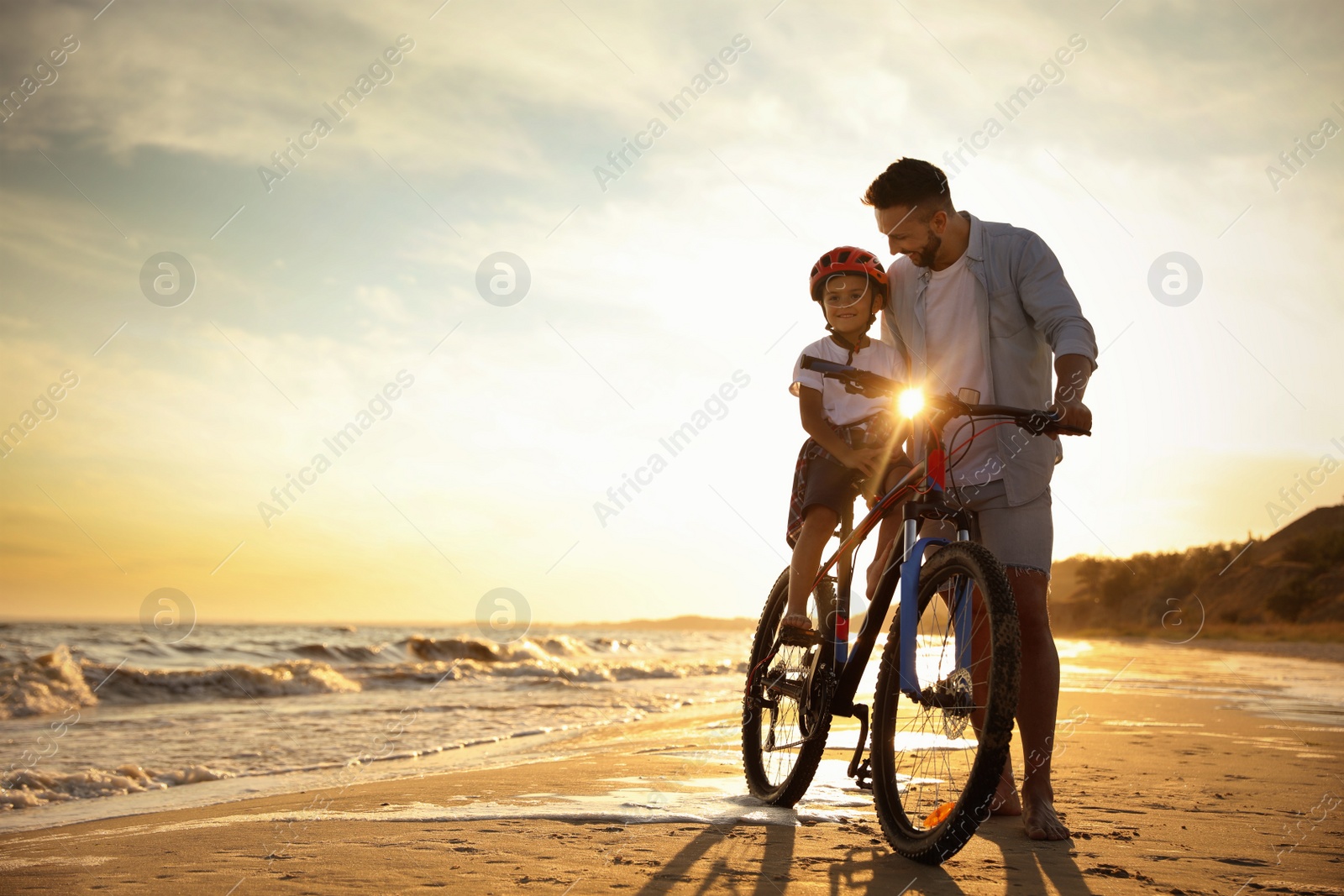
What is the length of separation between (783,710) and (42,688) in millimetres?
11253

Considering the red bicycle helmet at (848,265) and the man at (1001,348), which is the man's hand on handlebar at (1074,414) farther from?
the red bicycle helmet at (848,265)

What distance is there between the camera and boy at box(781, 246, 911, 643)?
10.7 ft

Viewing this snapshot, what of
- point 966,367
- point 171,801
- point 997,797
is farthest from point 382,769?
point 966,367

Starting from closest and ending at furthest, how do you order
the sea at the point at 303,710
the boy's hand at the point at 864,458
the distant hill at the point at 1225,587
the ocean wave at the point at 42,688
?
the boy's hand at the point at 864,458, the sea at the point at 303,710, the ocean wave at the point at 42,688, the distant hill at the point at 1225,587

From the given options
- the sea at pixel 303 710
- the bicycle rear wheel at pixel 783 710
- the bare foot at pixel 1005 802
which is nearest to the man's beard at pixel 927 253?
the bicycle rear wheel at pixel 783 710

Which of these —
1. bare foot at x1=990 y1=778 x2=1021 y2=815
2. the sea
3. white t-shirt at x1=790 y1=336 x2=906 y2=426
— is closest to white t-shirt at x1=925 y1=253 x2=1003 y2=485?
white t-shirt at x1=790 y1=336 x2=906 y2=426

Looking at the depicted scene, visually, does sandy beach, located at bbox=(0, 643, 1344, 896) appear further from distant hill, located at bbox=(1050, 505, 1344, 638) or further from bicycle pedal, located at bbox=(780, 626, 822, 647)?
distant hill, located at bbox=(1050, 505, 1344, 638)

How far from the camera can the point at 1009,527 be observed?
304cm

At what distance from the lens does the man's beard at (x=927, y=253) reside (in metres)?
3.14

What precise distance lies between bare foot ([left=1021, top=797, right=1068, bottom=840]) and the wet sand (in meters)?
0.06

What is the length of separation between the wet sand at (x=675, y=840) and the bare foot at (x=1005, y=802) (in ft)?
0.20

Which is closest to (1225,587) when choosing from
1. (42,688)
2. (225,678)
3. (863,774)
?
(225,678)

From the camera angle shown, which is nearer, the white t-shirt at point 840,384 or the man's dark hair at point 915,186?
the man's dark hair at point 915,186

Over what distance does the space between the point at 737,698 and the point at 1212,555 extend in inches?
2321
